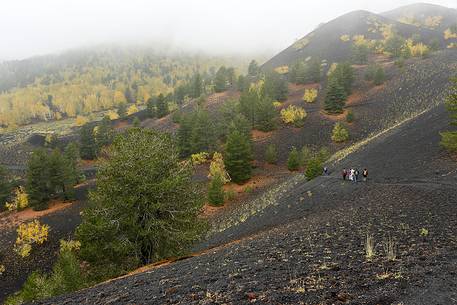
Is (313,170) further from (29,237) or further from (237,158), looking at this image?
(29,237)

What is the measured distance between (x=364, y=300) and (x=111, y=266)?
18.3m

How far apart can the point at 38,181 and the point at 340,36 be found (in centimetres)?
15278

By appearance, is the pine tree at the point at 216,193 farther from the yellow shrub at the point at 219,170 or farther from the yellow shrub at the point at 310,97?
the yellow shrub at the point at 310,97

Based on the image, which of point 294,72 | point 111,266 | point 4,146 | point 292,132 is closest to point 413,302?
point 111,266

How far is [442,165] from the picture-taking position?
84.6ft

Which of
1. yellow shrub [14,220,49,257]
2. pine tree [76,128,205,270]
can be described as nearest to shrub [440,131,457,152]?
pine tree [76,128,205,270]

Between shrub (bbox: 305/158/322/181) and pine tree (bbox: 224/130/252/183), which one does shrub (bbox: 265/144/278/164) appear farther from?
shrub (bbox: 305/158/322/181)

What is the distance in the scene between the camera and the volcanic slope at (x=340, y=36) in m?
144

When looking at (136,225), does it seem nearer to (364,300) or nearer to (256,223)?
(256,223)

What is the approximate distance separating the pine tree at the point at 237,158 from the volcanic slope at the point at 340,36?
98098 mm

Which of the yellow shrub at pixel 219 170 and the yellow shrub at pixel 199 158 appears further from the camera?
the yellow shrub at pixel 199 158

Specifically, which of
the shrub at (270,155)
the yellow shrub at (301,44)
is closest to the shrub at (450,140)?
the shrub at (270,155)

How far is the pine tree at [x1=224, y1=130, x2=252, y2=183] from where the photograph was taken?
5181cm

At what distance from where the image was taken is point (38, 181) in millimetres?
54219
